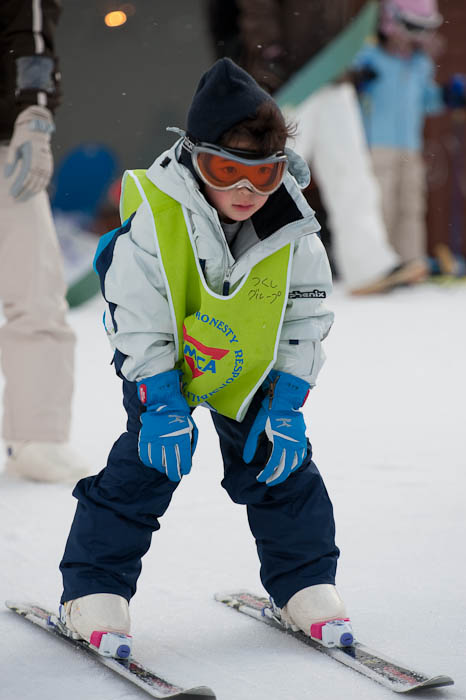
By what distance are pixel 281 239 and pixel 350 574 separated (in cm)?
81

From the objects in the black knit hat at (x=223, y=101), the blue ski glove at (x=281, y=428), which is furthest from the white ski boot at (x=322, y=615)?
the black knit hat at (x=223, y=101)

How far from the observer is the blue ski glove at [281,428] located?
1.83 metres

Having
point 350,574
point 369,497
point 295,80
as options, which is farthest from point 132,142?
point 350,574

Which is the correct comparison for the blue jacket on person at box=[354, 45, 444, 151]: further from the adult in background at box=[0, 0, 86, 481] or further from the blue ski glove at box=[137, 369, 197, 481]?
the blue ski glove at box=[137, 369, 197, 481]

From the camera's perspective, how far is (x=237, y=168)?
1.77m

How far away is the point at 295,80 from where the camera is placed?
7.12 m

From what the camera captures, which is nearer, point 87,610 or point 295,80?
point 87,610

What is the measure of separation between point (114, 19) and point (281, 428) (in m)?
5.68

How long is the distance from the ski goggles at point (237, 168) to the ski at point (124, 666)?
79 centimetres

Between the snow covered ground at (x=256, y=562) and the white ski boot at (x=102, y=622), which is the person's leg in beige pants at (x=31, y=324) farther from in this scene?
the white ski boot at (x=102, y=622)

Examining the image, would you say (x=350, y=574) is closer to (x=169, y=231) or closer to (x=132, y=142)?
(x=169, y=231)

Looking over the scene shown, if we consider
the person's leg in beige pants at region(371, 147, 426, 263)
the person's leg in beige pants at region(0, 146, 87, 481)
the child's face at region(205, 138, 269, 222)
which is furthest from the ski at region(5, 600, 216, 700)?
the person's leg in beige pants at region(371, 147, 426, 263)

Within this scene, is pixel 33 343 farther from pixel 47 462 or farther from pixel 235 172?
pixel 235 172

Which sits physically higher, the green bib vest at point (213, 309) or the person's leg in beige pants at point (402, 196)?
the person's leg in beige pants at point (402, 196)
